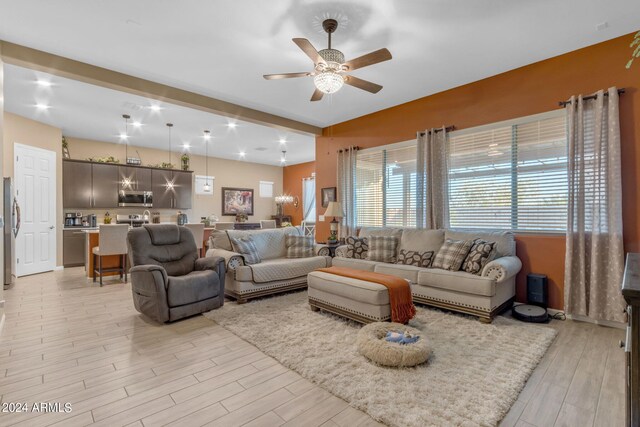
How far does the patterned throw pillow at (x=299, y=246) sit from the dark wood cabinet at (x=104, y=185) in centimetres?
511

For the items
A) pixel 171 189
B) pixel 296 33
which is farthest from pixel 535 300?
pixel 171 189

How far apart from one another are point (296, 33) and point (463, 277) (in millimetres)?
3205

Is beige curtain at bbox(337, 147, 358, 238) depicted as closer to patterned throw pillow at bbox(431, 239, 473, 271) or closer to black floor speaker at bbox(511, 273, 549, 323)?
patterned throw pillow at bbox(431, 239, 473, 271)

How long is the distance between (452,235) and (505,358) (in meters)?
1.97

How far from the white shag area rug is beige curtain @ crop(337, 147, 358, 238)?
254 cm

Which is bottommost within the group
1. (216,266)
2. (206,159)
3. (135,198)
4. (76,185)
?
(216,266)

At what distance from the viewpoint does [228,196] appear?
32.7 ft

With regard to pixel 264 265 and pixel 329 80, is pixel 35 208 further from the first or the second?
pixel 329 80

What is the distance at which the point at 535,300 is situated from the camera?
3.65m

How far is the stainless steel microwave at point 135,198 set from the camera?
7.60 m

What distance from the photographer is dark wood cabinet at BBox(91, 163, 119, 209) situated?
7.21 m

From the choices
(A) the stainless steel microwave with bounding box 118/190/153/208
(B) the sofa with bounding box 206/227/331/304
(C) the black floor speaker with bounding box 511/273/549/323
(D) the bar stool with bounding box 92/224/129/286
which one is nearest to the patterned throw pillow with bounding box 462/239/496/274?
(C) the black floor speaker with bounding box 511/273/549/323

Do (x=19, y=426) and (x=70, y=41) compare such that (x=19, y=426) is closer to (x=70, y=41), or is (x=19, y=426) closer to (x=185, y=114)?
(x=70, y=41)

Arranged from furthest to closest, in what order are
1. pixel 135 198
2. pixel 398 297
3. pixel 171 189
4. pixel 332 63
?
pixel 171 189
pixel 135 198
pixel 398 297
pixel 332 63
